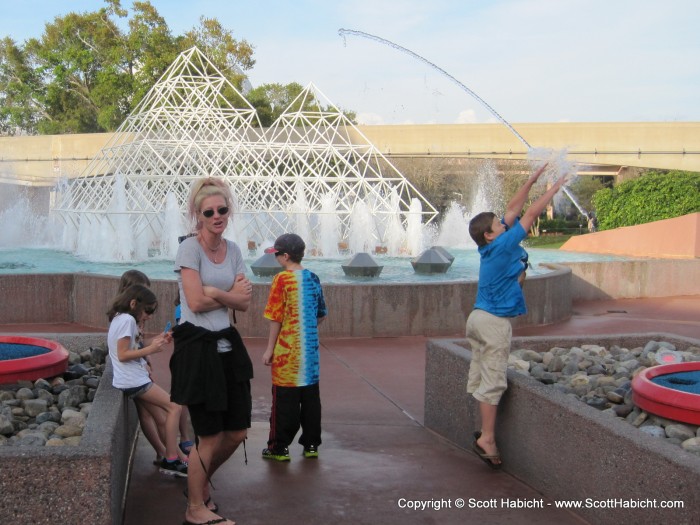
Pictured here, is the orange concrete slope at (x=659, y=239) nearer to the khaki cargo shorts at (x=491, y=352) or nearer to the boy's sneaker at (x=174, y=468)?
the khaki cargo shorts at (x=491, y=352)

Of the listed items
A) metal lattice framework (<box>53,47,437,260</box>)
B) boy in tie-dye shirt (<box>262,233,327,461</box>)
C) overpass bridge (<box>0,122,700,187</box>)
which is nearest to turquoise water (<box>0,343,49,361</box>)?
boy in tie-dye shirt (<box>262,233,327,461</box>)

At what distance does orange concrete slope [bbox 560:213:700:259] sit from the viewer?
21.3m

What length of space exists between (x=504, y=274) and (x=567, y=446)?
1213 mm

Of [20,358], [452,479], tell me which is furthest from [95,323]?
[452,479]

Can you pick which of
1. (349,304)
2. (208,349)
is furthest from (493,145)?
(208,349)

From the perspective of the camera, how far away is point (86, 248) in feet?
78.9

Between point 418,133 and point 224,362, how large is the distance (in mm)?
47222

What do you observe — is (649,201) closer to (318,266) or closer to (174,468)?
(318,266)

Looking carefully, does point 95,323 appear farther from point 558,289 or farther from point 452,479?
point 452,479

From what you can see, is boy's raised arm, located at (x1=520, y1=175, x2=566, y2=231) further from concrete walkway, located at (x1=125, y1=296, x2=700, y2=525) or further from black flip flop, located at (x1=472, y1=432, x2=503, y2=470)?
concrete walkway, located at (x1=125, y1=296, x2=700, y2=525)

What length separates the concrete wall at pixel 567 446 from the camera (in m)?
3.96

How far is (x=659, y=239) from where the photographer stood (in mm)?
22188

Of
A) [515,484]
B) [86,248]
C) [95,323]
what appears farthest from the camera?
[86,248]

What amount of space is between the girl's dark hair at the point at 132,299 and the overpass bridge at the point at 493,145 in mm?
38029
